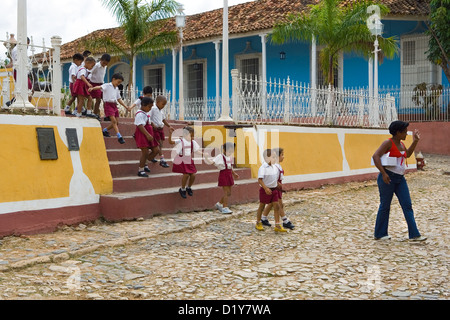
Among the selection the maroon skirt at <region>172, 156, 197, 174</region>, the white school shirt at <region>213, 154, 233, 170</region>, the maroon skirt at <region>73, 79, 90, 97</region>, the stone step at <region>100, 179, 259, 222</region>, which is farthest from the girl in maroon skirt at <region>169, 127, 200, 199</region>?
the maroon skirt at <region>73, 79, 90, 97</region>

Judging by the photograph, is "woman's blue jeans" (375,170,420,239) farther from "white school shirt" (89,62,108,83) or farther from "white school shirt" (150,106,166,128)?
"white school shirt" (89,62,108,83)

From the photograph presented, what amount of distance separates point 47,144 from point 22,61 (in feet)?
3.88

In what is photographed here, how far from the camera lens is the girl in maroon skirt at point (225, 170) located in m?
7.41

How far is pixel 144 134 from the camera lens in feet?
24.8

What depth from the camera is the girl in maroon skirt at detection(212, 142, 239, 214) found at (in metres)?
7.41

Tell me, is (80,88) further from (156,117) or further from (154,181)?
(154,181)

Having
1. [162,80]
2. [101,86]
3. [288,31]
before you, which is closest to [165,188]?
[101,86]

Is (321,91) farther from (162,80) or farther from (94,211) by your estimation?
(162,80)

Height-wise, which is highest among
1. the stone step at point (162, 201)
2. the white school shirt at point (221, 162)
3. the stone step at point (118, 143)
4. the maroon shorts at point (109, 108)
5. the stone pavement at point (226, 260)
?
the maroon shorts at point (109, 108)

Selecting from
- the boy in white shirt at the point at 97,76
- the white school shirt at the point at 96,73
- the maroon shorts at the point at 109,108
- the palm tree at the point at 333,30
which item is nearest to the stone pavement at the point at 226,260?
the maroon shorts at the point at 109,108

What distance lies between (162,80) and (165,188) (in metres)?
13.9

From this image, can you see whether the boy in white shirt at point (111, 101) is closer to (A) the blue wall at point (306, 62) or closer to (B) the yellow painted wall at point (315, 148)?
(B) the yellow painted wall at point (315, 148)

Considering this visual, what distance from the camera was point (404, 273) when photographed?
471 centimetres

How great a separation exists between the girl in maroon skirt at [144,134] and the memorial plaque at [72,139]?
989 mm
